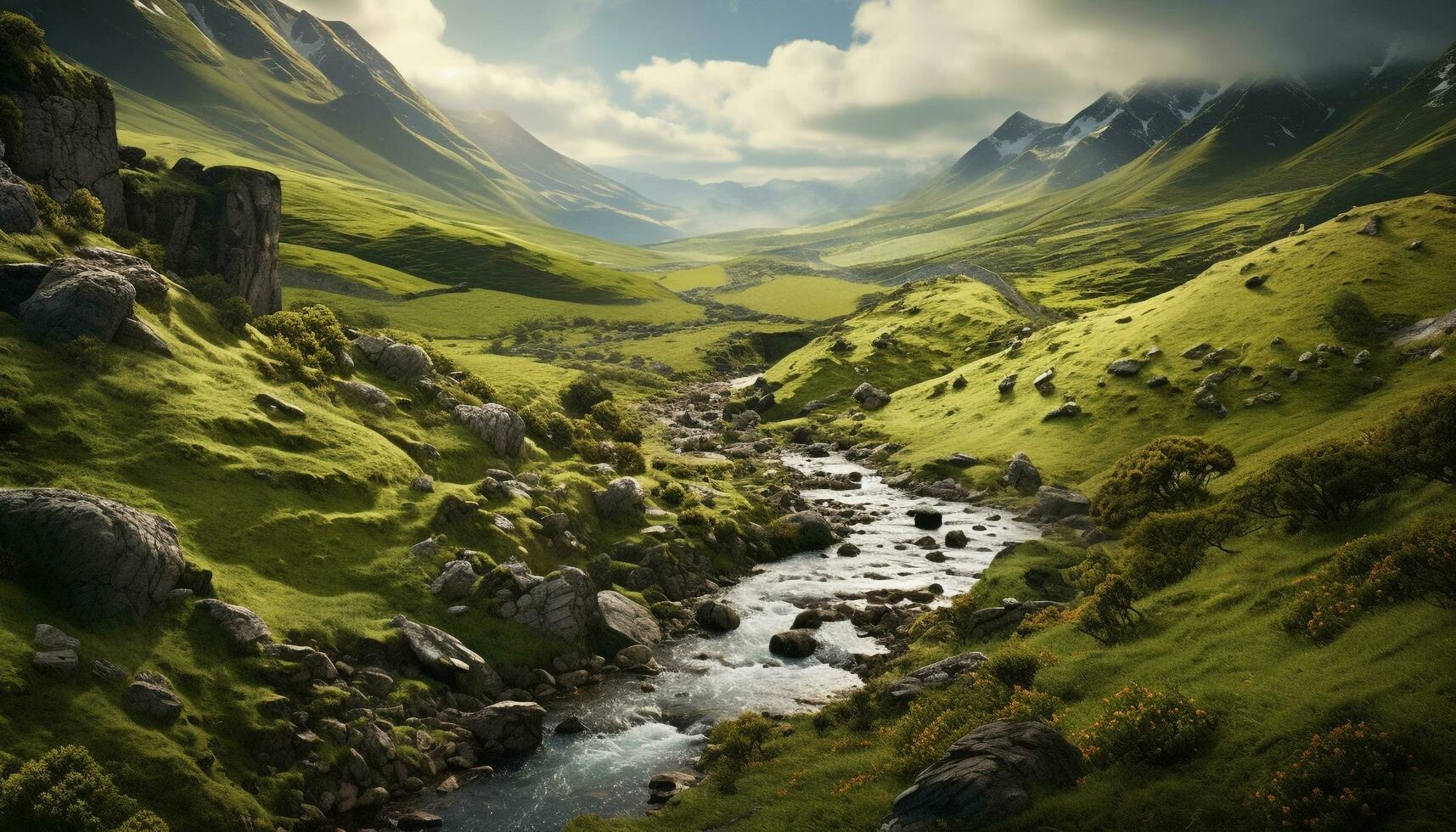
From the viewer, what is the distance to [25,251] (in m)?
39.3

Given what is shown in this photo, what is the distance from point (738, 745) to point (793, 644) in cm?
1393

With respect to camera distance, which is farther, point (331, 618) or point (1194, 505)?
point (1194, 505)

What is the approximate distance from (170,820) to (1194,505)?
53188 millimetres

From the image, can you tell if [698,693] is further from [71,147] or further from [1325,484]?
[71,147]

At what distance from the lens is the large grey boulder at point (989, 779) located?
18.5m

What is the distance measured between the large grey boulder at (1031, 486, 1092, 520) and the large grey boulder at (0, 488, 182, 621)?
6567 centimetres

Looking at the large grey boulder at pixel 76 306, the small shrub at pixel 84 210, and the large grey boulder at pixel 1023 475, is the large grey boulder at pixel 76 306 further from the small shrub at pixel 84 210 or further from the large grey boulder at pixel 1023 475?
the large grey boulder at pixel 1023 475

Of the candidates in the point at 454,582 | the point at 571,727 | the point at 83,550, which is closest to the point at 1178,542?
the point at 571,727

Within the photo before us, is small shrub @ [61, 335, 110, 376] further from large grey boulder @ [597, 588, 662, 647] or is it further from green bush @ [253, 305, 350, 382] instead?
large grey boulder @ [597, 588, 662, 647]

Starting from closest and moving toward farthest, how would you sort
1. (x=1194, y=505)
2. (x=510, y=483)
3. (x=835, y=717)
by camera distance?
(x=835, y=717) → (x=1194, y=505) → (x=510, y=483)

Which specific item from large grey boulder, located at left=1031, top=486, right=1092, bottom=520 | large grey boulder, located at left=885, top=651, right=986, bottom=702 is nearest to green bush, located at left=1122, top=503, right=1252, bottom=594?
large grey boulder, located at left=885, top=651, right=986, bottom=702

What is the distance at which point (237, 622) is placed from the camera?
101ft

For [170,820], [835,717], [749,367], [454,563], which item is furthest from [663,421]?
[170,820]

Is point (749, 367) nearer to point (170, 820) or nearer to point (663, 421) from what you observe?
point (663, 421)
